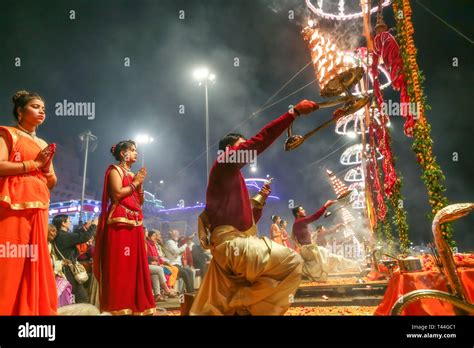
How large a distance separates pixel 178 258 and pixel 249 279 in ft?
21.1

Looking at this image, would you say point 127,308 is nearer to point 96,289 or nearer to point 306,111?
point 96,289

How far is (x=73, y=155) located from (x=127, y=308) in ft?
90.0

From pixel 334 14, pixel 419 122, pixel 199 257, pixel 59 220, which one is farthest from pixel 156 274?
pixel 334 14

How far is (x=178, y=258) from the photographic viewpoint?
8477 mm

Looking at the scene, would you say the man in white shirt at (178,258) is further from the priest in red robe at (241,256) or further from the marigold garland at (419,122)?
the marigold garland at (419,122)

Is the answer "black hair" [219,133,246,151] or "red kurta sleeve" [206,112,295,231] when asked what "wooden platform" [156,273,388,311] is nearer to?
"red kurta sleeve" [206,112,295,231]

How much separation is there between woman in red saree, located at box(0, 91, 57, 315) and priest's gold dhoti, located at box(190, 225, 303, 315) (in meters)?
1.20

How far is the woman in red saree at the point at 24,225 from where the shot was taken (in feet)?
7.34

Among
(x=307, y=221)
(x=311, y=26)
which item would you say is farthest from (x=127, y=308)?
(x=307, y=221)

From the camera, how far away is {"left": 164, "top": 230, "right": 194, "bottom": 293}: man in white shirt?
22.9ft

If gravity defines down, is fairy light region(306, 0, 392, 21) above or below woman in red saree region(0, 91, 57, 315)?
above

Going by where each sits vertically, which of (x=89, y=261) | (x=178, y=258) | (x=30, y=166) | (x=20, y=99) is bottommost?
(x=178, y=258)

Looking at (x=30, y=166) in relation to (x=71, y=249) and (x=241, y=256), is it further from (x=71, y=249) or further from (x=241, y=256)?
(x=71, y=249)

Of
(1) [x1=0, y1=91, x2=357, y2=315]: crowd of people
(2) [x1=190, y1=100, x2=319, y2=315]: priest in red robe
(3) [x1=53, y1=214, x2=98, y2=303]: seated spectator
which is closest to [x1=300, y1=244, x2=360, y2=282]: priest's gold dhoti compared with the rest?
(1) [x1=0, y1=91, x2=357, y2=315]: crowd of people
